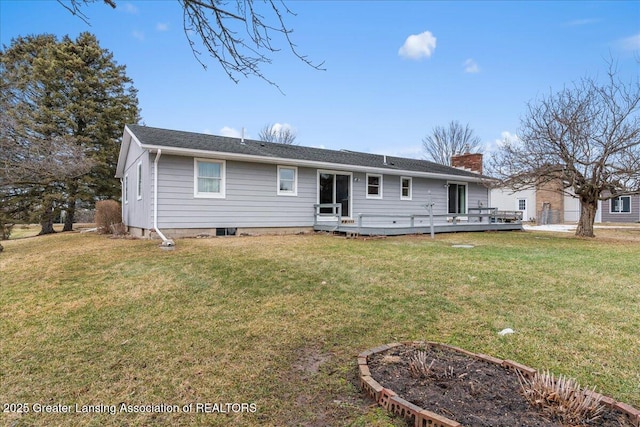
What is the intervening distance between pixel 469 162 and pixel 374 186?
7899 millimetres

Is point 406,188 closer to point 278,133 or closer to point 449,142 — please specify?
point 449,142

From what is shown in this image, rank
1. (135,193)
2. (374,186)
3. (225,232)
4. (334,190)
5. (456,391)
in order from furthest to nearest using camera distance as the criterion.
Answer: (374,186), (334,190), (135,193), (225,232), (456,391)

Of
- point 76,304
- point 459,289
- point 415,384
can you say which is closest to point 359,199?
point 459,289

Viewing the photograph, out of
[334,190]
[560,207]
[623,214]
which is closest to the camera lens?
[334,190]

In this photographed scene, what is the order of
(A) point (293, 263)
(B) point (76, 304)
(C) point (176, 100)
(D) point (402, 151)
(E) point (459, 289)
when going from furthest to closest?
(D) point (402, 151), (C) point (176, 100), (A) point (293, 263), (E) point (459, 289), (B) point (76, 304)

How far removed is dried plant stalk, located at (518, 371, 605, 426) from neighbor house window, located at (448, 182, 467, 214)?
15.9m

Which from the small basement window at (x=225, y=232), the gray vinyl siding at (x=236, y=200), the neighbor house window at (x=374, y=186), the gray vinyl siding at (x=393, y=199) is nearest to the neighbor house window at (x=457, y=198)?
the gray vinyl siding at (x=393, y=199)

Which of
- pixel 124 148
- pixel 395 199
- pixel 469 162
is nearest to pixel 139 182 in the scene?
pixel 124 148

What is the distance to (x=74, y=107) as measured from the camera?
20188 mm

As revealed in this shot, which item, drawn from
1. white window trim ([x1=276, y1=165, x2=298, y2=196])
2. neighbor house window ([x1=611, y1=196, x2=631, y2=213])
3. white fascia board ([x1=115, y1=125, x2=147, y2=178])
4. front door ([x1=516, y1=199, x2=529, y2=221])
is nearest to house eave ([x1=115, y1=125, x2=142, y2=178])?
white fascia board ([x1=115, y1=125, x2=147, y2=178])

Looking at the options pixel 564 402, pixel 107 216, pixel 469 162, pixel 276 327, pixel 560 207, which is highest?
pixel 469 162

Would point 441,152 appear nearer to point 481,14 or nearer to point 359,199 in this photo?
point 359,199

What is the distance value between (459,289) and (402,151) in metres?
41.7

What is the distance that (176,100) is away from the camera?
1044cm
